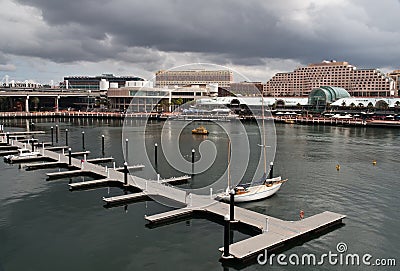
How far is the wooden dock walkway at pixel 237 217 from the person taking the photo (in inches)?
770

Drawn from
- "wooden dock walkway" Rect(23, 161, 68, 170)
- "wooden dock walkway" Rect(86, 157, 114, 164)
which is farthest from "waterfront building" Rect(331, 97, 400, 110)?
"wooden dock walkway" Rect(23, 161, 68, 170)

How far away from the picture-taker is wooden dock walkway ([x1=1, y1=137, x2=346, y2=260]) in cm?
1955

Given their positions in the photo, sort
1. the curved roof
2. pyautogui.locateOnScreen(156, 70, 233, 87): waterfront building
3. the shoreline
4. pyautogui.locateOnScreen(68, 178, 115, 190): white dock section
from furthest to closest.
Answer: the curved roof, the shoreline, pyautogui.locateOnScreen(156, 70, 233, 87): waterfront building, pyautogui.locateOnScreen(68, 178, 115, 190): white dock section

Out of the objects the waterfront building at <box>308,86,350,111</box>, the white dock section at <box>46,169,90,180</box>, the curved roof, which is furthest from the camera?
the curved roof

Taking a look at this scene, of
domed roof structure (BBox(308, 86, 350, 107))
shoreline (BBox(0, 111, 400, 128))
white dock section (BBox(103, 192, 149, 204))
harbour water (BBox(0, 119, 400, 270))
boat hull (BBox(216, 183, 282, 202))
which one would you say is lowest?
harbour water (BBox(0, 119, 400, 270))

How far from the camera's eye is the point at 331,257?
63.5 feet

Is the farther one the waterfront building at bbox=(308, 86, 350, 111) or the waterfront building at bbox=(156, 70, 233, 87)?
the waterfront building at bbox=(308, 86, 350, 111)

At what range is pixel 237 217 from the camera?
23.5 metres

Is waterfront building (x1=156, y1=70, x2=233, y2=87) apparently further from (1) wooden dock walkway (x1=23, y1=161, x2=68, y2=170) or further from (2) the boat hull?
(1) wooden dock walkway (x1=23, y1=161, x2=68, y2=170)

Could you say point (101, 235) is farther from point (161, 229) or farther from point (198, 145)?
point (198, 145)

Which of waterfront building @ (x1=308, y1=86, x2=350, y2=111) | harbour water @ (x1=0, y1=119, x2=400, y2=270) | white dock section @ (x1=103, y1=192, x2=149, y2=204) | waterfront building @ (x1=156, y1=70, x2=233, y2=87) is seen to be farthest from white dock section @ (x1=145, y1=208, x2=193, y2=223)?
waterfront building @ (x1=308, y1=86, x2=350, y2=111)

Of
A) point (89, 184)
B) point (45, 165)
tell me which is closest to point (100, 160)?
point (45, 165)

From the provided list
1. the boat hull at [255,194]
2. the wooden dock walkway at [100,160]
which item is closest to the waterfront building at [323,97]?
the wooden dock walkway at [100,160]

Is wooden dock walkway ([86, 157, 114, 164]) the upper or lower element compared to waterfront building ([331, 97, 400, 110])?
lower
